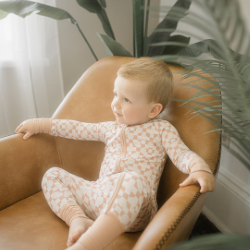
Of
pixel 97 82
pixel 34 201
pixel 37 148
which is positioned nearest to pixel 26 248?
pixel 34 201

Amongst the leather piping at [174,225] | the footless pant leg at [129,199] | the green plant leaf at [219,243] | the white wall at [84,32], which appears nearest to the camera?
the green plant leaf at [219,243]

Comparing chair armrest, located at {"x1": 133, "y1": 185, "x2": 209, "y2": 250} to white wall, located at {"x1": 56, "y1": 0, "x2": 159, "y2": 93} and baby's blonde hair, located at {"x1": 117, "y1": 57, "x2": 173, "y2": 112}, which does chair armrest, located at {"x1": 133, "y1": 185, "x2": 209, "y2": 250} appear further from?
white wall, located at {"x1": 56, "y1": 0, "x2": 159, "y2": 93}

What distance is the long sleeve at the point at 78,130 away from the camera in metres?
1.03

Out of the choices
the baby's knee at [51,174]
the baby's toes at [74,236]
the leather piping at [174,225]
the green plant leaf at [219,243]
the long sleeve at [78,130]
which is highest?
the green plant leaf at [219,243]

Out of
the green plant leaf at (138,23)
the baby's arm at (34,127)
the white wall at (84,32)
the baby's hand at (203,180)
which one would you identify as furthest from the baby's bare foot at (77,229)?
the white wall at (84,32)

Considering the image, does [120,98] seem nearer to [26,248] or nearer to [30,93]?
[26,248]

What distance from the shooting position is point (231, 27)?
1.59 ft

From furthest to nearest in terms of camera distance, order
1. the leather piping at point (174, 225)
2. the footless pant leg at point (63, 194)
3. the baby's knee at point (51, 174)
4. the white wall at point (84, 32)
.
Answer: the white wall at point (84, 32) < the baby's knee at point (51, 174) < the footless pant leg at point (63, 194) < the leather piping at point (174, 225)

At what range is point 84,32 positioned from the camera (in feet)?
5.40

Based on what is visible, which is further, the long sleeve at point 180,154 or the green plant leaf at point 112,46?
the green plant leaf at point 112,46

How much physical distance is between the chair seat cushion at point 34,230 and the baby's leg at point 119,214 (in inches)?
3.3

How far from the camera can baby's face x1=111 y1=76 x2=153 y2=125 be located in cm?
87

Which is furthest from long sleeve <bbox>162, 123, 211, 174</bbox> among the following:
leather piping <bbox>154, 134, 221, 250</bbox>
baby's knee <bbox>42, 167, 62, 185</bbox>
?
baby's knee <bbox>42, 167, 62, 185</bbox>

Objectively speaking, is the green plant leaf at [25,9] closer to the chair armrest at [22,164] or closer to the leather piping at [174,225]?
the chair armrest at [22,164]
